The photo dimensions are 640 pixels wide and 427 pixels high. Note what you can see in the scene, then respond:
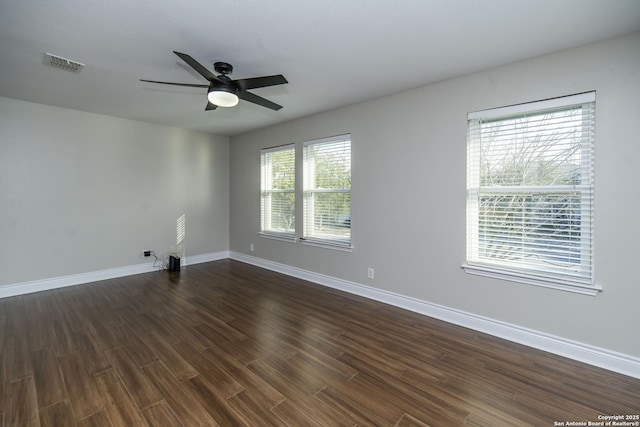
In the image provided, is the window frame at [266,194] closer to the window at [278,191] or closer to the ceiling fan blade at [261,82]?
the window at [278,191]

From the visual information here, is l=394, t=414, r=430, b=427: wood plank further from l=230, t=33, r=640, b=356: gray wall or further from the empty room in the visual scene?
l=230, t=33, r=640, b=356: gray wall

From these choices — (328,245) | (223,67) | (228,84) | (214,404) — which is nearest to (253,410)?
(214,404)

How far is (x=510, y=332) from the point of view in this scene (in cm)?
274

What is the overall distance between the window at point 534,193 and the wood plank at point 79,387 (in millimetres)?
3331

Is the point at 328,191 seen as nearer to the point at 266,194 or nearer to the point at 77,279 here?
the point at 266,194

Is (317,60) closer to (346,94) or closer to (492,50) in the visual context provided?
(346,94)

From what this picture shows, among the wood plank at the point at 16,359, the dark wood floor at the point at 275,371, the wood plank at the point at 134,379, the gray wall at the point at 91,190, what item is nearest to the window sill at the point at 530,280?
the dark wood floor at the point at 275,371

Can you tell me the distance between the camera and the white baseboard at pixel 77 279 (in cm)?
388

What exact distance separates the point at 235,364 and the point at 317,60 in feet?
9.26

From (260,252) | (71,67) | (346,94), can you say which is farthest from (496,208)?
(71,67)

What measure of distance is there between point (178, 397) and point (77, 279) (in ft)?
12.1

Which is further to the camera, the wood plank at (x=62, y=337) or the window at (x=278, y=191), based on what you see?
the window at (x=278, y=191)

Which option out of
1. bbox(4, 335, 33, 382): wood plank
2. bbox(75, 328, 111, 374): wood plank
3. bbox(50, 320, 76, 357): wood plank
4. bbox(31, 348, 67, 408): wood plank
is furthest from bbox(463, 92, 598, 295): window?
bbox(4, 335, 33, 382): wood plank

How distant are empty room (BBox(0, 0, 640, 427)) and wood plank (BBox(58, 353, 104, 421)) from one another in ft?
0.05
